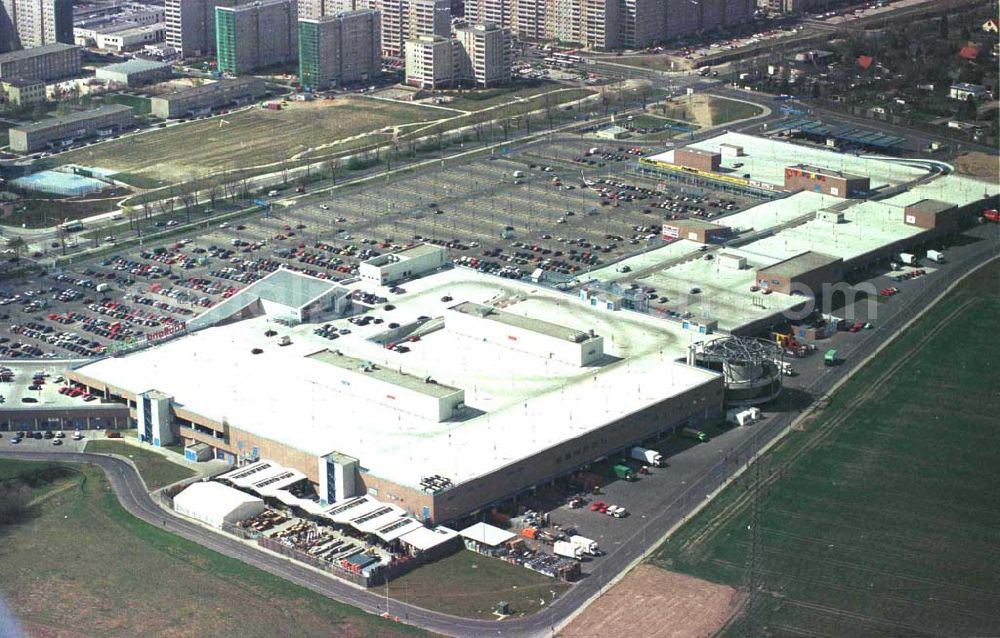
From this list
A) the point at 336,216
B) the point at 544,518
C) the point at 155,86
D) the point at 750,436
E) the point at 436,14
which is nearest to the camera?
the point at 544,518

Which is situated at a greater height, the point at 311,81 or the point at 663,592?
the point at 311,81

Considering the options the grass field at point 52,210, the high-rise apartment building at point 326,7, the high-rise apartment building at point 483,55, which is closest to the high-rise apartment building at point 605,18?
the high-rise apartment building at point 326,7

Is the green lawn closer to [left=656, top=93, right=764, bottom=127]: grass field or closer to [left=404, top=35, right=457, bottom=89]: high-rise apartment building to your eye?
[left=404, top=35, right=457, bottom=89]: high-rise apartment building

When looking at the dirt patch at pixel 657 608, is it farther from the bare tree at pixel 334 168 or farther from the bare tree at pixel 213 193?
the bare tree at pixel 334 168

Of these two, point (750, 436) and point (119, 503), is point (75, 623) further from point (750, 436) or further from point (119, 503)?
point (750, 436)

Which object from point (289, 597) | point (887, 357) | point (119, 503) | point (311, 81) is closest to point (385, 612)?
point (289, 597)

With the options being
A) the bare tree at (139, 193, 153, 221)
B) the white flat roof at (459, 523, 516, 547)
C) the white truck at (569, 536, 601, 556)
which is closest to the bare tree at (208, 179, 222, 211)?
the bare tree at (139, 193, 153, 221)
